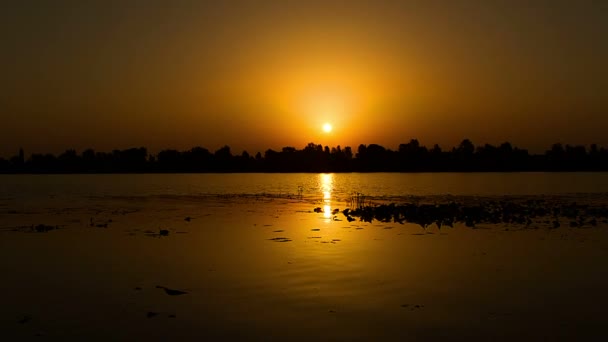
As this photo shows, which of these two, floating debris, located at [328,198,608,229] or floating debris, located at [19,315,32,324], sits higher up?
floating debris, located at [328,198,608,229]

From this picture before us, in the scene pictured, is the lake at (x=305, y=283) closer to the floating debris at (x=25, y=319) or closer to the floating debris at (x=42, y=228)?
the floating debris at (x=25, y=319)

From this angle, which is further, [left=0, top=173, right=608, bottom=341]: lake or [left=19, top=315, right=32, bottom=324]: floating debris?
[left=19, top=315, right=32, bottom=324]: floating debris

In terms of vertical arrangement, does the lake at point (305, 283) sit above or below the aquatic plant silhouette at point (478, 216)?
below

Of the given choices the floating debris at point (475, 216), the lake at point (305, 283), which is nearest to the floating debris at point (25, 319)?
the lake at point (305, 283)

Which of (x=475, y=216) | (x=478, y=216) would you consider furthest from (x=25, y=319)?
(x=478, y=216)

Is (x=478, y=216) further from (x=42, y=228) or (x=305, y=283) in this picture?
(x=42, y=228)

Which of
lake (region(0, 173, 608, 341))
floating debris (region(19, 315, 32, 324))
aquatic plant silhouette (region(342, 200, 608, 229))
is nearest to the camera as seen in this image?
lake (region(0, 173, 608, 341))

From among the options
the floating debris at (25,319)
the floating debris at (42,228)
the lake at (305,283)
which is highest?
the floating debris at (42,228)

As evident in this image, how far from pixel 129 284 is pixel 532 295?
431 inches

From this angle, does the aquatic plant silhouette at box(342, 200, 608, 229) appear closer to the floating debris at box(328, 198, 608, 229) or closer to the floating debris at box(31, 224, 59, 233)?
the floating debris at box(328, 198, 608, 229)

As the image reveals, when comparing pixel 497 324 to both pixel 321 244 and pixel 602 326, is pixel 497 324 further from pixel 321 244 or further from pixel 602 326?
pixel 321 244

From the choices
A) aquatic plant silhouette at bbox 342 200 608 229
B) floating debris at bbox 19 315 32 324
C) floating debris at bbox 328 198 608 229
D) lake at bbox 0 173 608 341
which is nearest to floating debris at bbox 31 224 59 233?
lake at bbox 0 173 608 341

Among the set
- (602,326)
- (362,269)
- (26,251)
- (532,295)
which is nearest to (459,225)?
(362,269)

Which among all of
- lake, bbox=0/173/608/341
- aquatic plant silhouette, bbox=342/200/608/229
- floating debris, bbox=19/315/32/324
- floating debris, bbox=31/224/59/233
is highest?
aquatic plant silhouette, bbox=342/200/608/229
